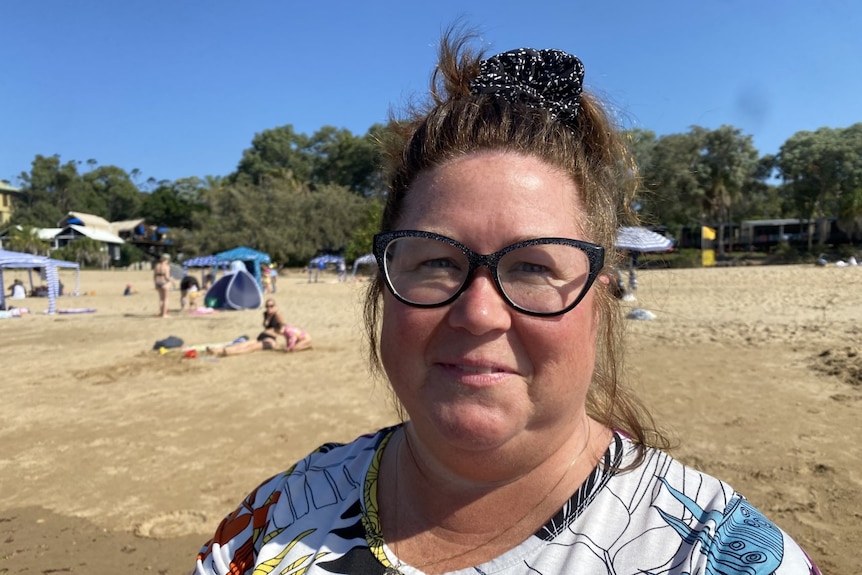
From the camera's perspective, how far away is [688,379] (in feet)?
22.5

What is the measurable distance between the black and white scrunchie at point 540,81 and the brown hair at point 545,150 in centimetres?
2

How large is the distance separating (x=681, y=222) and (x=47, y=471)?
136 ft

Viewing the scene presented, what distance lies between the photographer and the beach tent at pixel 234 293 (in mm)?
16844

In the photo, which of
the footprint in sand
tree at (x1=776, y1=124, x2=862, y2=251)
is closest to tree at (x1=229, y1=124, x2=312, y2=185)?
tree at (x1=776, y1=124, x2=862, y2=251)

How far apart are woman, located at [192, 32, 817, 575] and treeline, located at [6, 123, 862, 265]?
9.72 feet

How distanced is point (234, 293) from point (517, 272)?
1705 cm

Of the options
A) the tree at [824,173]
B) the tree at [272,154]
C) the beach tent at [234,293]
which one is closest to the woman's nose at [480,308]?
the beach tent at [234,293]

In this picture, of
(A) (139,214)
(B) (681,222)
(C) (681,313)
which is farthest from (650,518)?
(A) (139,214)

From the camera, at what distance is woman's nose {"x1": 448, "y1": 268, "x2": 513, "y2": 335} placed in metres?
1.03

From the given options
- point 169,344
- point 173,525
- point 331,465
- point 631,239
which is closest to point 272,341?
point 169,344

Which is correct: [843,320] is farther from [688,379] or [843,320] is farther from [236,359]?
[236,359]

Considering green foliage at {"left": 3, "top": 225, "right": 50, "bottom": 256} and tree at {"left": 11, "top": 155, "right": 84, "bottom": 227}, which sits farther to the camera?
tree at {"left": 11, "top": 155, "right": 84, "bottom": 227}

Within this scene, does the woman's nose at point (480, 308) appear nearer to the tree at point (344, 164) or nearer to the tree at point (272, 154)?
the tree at point (344, 164)

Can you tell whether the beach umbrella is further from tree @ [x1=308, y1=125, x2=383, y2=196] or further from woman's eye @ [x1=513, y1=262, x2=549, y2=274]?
tree @ [x1=308, y1=125, x2=383, y2=196]
